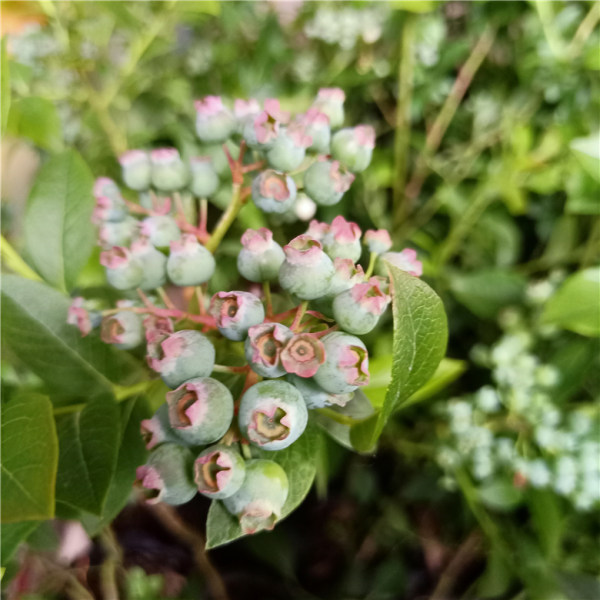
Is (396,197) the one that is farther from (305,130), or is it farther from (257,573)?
(257,573)

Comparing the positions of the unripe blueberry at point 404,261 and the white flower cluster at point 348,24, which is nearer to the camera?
the unripe blueberry at point 404,261

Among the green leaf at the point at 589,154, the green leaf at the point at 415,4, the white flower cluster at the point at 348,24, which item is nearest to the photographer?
the green leaf at the point at 589,154

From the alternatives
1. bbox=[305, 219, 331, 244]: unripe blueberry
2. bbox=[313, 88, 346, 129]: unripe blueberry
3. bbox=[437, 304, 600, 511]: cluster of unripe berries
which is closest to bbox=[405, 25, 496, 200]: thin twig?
bbox=[437, 304, 600, 511]: cluster of unripe berries

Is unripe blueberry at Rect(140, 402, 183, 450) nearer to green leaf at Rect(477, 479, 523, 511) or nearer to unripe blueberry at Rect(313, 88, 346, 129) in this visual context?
unripe blueberry at Rect(313, 88, 346, 129)

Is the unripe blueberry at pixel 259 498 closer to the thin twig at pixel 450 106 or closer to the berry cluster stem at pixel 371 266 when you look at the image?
the berry cluster stem at pixel 371 266

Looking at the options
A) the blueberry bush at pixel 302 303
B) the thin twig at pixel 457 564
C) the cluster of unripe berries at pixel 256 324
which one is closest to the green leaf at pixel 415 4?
the blueberry bush at pixel 302 303

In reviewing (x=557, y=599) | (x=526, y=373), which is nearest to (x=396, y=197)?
(x=526, y=373)
